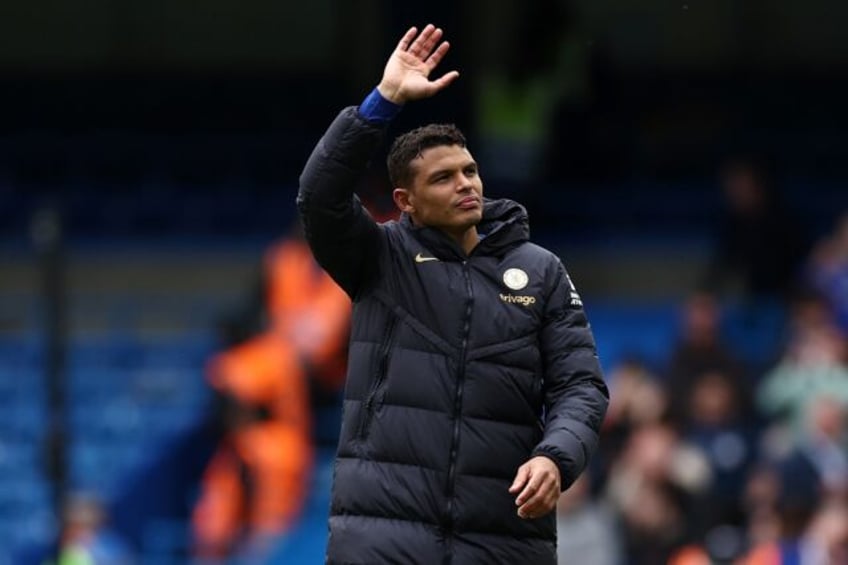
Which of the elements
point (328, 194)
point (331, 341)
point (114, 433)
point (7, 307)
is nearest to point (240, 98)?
point (7, 307)

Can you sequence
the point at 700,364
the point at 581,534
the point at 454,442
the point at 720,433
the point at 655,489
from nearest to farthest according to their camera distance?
the point at 454,442 → the point at 581,534 → the point at 655,489 → the point at 720,433 → the point at 700,364

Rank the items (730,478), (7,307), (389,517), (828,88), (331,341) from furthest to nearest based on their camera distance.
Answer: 1. (828,88)
2. (7,307)
3. (331,341)
4. (730,478)
5. (389,517)

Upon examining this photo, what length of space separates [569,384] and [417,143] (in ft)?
2.17

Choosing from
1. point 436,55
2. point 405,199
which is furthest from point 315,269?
point 436,55

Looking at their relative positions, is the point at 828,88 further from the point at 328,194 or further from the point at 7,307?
the point at 328,194

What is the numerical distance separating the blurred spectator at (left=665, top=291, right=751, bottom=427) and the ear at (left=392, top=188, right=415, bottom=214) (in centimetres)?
583

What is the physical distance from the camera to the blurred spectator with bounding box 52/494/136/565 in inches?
474

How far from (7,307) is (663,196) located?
4401mm

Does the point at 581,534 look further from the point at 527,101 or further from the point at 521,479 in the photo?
the point at 521,479

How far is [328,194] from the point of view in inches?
206

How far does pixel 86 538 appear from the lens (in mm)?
12219

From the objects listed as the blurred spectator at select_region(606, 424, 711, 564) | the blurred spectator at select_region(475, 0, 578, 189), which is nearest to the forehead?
A: the blurred spectator at select_region(606, 424, 711, 564)

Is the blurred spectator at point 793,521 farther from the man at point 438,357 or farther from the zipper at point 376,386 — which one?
the zipper at point 376,386

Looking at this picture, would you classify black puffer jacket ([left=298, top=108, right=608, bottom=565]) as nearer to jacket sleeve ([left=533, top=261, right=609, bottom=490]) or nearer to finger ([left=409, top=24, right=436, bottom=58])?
jacket sleeve ([left=533, top=261, right=609, bottom=490])
